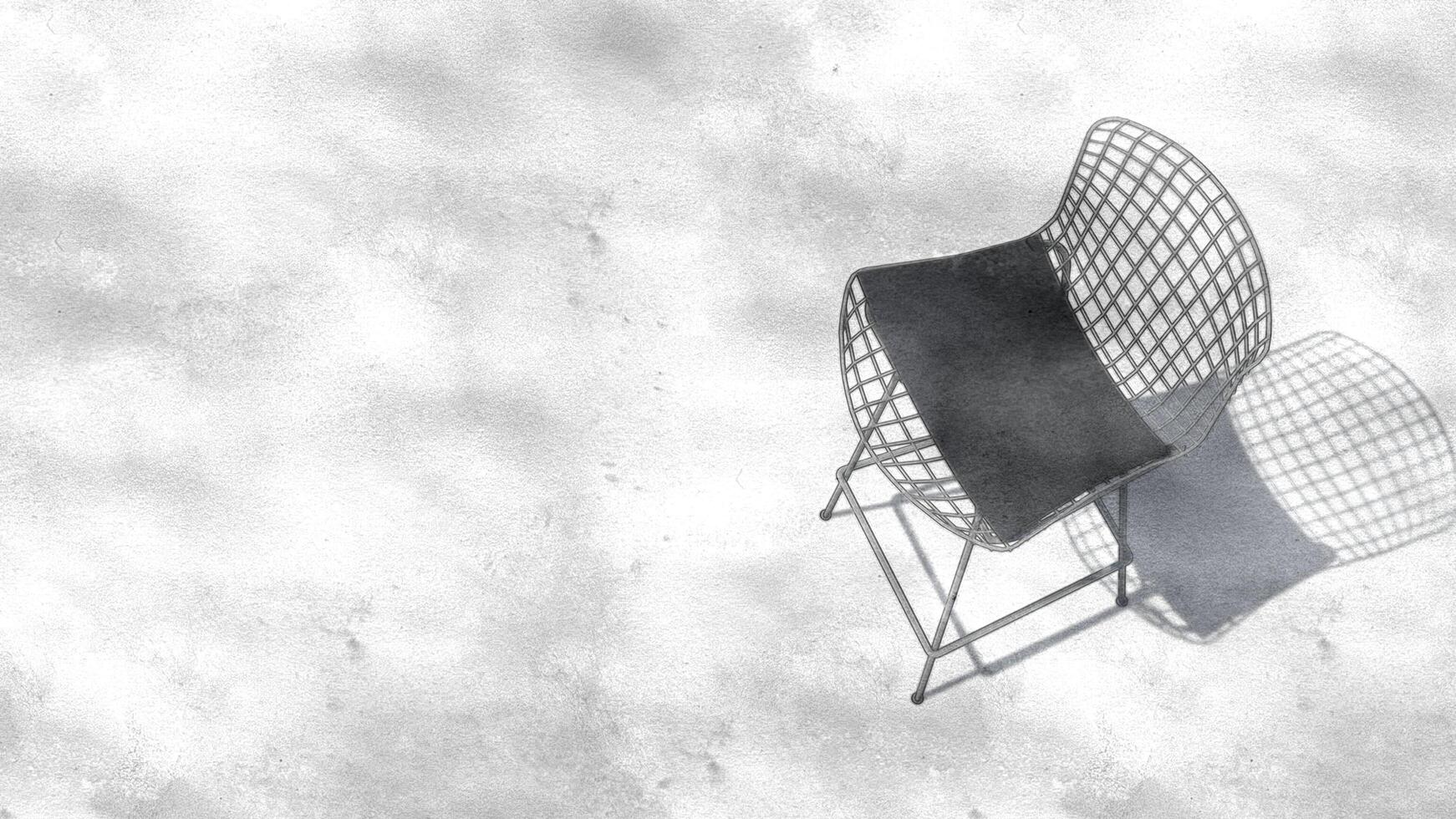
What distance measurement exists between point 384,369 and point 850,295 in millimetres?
1306

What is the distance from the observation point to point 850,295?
9.26 ft

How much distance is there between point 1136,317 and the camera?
3.51 meters

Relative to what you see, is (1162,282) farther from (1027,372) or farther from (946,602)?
(946,602)

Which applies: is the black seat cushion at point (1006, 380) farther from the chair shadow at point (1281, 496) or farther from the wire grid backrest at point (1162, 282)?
the chair shadow at point (1281, 496)

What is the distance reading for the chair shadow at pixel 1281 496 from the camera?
3254 millimetres

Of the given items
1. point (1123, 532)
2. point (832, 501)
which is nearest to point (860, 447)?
point (832, 501)

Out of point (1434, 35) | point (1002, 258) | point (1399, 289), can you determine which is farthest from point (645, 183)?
point (1434, 35)

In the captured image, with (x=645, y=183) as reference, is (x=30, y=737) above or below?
below

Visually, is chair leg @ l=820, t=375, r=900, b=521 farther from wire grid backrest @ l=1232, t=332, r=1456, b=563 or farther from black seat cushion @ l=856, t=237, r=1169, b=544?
wire grid backrest @ l=1232, t=332, r=1456, b=563

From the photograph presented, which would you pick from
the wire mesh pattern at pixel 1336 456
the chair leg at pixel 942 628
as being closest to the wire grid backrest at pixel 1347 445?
the wire mesh pattern at pixel 1336 456

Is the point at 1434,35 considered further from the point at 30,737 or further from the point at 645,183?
the point at 30,737

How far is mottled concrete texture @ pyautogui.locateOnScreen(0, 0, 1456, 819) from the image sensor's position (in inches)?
122

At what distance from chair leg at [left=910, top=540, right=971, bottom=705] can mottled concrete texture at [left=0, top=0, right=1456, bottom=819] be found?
2.4 inches

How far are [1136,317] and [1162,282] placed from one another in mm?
125
